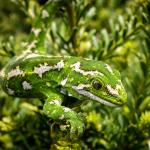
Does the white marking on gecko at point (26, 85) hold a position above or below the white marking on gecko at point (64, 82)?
above

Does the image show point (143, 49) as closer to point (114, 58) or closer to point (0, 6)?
point (114, 58)

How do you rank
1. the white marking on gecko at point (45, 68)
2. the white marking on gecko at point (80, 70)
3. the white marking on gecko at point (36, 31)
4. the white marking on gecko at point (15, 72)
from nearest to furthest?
1. the white marking on gecko at point (80, 70)
2. the white marking on gecko at point (45, 68)
3. the white marking on gecko at point (15, 72)
4. the white marking on gecko at point (36, 31)

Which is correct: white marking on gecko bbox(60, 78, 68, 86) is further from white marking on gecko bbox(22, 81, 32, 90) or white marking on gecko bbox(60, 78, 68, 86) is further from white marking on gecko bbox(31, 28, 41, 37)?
white marking on gecko bbox(31, 28, 41, 37)

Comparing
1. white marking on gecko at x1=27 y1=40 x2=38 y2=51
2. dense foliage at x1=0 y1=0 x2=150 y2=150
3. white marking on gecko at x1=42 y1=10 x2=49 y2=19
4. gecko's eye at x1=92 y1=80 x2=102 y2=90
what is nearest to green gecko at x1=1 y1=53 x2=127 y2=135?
gecko's eye at x1=92 y1=80 x2=102 y2=90

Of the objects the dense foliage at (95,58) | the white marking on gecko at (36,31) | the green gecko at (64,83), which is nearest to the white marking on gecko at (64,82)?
the green gecko at (64,83)

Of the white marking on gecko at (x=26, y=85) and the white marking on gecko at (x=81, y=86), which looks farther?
the white marking on gecko at (x=26, y=85)

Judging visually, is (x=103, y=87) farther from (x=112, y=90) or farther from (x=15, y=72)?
(x=15, y=72)

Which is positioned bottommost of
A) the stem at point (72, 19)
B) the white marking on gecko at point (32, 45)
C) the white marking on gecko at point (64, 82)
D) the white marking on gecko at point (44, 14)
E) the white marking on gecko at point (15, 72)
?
the white marking on gecko at point (64, 82)

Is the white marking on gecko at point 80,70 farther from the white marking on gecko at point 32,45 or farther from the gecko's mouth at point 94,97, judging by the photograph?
the white marking on gecko at point 32,45
